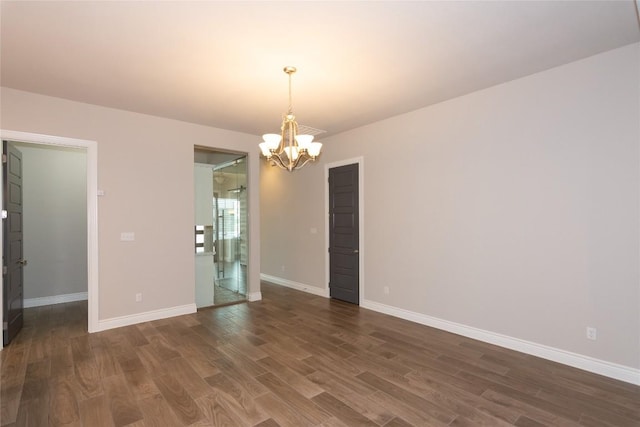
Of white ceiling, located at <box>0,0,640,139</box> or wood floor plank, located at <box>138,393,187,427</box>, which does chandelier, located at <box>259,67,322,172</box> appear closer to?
white ceiling, located at <box>0,0,640,139</box>

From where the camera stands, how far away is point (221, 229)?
5988mm

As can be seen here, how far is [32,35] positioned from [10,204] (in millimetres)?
2305

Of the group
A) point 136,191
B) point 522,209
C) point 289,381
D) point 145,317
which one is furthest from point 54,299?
point 522,209

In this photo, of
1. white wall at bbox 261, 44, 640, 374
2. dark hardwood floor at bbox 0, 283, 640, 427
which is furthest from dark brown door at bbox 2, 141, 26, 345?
white wall at bbox 261, 44, 640, 374

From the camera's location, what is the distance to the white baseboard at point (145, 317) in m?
4.14

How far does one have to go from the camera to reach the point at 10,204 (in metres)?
3.76

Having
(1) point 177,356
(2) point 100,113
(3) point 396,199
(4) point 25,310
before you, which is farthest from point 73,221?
(3) point 396,199

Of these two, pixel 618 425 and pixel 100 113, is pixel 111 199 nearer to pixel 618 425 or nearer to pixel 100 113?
pixel 100 113

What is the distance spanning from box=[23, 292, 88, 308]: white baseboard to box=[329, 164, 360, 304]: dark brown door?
15.0 feet

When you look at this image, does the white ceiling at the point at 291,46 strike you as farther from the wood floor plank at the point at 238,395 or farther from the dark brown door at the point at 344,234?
the wood floor plank at the point at 238,395

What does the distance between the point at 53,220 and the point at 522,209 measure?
284 inches

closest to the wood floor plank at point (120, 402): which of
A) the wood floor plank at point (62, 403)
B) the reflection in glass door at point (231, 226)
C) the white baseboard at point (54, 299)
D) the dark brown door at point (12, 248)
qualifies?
the wood floor plank at point (62, 403)

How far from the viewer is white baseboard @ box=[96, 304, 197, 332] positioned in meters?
4.14

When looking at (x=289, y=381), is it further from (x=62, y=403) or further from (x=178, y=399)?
(x=62, y=403)
